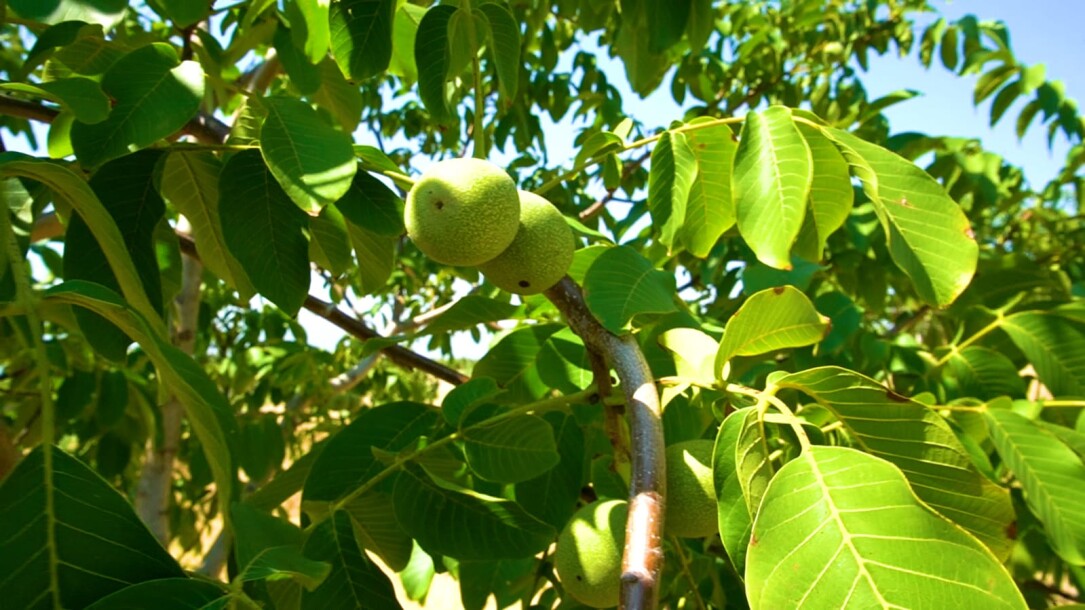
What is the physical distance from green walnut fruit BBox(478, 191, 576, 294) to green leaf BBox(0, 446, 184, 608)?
0.57 m

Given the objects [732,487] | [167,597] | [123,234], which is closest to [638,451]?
[732,487]

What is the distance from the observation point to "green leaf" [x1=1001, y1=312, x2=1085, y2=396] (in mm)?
1670

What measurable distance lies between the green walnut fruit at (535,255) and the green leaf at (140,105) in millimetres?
462

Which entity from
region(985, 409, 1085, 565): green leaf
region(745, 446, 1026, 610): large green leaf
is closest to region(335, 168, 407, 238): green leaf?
region(745, 446, 1026, 610): large green leaf

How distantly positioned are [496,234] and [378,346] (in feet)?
1.17

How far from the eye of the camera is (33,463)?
0.69 m

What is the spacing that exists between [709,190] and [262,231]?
2.32ft

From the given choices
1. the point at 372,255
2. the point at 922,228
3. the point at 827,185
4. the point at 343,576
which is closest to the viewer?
the point at 343,576

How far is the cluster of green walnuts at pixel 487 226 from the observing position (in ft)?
3.47

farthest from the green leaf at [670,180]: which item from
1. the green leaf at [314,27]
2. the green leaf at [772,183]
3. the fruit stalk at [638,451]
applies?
the green leaf at [314,27]

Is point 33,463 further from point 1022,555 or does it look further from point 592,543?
point 1022,555

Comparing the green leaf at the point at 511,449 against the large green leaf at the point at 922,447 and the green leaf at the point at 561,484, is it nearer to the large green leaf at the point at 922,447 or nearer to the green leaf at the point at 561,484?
the green leaf at the point at 561,484

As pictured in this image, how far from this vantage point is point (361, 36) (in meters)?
1.29

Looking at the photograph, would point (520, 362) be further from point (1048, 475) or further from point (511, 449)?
point (1048, 475)
